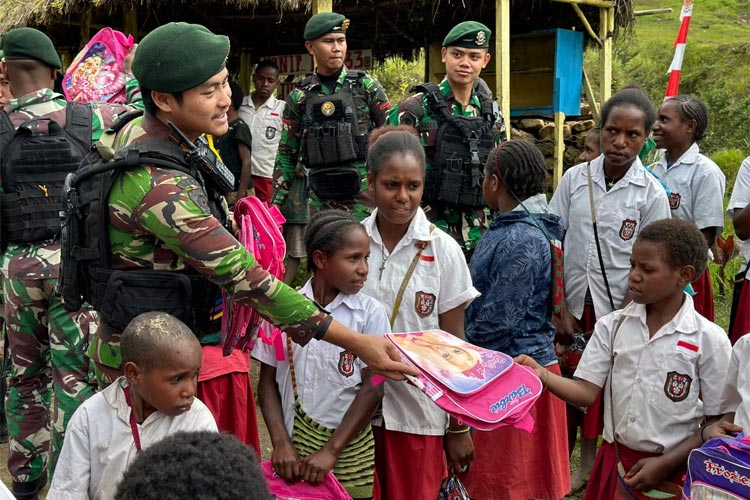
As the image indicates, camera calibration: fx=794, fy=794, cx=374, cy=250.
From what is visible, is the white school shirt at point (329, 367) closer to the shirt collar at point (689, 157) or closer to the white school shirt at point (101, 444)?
the white school shirt at point (101, 444)

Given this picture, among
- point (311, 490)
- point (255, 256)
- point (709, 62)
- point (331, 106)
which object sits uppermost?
point (709, 62)

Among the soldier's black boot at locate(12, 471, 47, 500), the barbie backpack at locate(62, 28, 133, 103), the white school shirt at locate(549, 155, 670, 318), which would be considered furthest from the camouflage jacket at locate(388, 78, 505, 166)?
the soldier's black boot at locate(12, 471, 47, 500)

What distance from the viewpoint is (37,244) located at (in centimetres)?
385

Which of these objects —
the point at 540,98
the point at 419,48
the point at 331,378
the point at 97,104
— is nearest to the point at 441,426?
the point at 331,378

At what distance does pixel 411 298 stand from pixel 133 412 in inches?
45.0

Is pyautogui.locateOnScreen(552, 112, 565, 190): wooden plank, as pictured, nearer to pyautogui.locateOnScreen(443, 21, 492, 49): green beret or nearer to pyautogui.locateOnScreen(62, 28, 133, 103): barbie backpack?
pyautogui.locateOnScreen(443, 21, 492, 49): green beret

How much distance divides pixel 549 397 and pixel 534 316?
0.36 m

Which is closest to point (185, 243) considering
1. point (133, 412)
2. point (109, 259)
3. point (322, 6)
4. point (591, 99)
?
point (109, 259)

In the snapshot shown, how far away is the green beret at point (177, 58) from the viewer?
2.52m

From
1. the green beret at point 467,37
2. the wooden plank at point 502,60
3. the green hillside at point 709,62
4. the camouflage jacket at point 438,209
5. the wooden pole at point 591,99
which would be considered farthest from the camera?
the green hillside at point 709,62

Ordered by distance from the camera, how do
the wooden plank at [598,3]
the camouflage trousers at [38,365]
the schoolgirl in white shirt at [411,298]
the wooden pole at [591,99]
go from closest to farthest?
the schoolgirl in white shirt at [411,298], the camouflage trousers at [38,365], the wooden plank at [598,3], the wooden pole at [591,99]

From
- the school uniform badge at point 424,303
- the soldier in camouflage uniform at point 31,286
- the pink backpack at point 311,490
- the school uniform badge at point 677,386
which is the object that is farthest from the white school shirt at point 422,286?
the soldier in camouflage uniform at point 31,286

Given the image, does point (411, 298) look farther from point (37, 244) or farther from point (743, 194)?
point (743, 194)

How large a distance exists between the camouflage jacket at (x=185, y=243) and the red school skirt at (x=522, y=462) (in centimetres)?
119
